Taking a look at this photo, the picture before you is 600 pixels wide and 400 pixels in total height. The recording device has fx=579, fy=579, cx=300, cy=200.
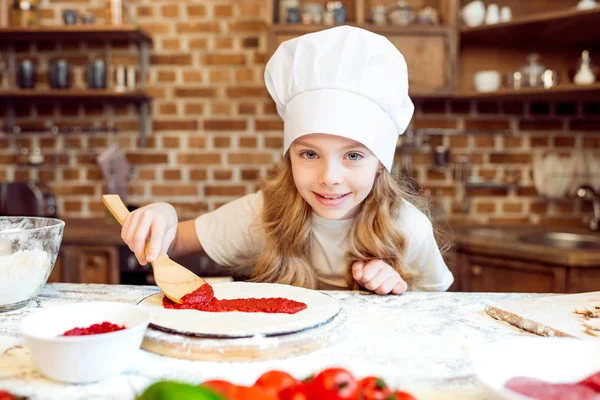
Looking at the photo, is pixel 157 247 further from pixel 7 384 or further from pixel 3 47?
pixel 3 47

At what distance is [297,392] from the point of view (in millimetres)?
507

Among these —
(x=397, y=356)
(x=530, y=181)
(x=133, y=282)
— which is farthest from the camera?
(x=530, y=181)

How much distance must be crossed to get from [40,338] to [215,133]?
2.01 metres

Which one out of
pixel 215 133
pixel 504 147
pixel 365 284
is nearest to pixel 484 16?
pixel 504 147

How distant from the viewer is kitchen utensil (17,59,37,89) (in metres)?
2.43

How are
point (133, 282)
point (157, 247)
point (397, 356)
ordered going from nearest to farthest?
point (397, 356) < point (157, 247) < point (133, 282)

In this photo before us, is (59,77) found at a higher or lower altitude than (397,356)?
higher

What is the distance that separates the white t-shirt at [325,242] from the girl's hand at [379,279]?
0.61ft

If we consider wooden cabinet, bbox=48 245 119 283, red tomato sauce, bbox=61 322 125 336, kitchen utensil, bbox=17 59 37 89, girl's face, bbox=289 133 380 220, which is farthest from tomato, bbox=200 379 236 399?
kitchen utensil, bbox=17 59 37 89

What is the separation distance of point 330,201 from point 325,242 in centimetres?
20

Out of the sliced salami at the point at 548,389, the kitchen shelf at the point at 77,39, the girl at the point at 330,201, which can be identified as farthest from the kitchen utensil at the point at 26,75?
the sliced salami at the point at 548,389

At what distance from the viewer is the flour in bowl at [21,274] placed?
2.89 feet

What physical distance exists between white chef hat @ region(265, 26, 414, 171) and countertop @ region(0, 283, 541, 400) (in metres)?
0.33

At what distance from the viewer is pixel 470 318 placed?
0.89 metres
